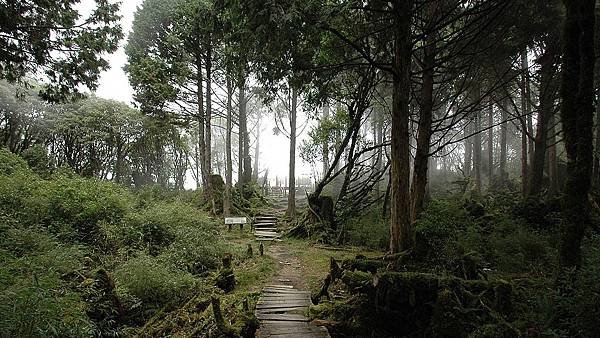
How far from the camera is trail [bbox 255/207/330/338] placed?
15.5 ft

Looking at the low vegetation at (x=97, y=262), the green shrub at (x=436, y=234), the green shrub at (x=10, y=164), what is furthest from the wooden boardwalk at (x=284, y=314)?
the green shrub at (x=10, y=164)

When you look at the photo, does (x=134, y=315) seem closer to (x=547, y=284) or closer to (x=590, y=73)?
(x=547, y=284)

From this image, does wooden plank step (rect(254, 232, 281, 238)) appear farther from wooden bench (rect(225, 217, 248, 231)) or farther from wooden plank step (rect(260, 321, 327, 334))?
wooden plank step (rect(260, 321, 327, 334))

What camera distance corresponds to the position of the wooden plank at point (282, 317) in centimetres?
515

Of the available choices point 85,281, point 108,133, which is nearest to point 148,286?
point 85,281

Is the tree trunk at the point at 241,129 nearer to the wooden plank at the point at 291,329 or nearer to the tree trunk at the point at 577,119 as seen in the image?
the wooden plank at the point at 291,329

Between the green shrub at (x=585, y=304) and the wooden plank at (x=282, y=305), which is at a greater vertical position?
the green shrub at (x=585, y=304)

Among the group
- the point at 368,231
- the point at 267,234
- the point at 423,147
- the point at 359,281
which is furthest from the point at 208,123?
the point at 359,281

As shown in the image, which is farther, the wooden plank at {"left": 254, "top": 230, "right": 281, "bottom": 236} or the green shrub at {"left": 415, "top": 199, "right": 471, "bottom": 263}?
the wooden plank at {"left": 254, "top": 230, "right": 281, "bottom": 236}

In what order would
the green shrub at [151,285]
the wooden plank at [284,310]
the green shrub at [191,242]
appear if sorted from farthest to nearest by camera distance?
the green shrub at [191,242] → the green shrub at [151,285] → the wooden plank at [284,310]

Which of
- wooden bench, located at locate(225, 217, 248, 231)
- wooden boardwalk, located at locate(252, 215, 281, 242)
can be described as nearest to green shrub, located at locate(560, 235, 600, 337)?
wooden boardwalk, located at locate(252, 215, 281, 242)

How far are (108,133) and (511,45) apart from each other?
20.3 m

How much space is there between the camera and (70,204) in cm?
916

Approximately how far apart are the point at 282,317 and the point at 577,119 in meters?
4.74
